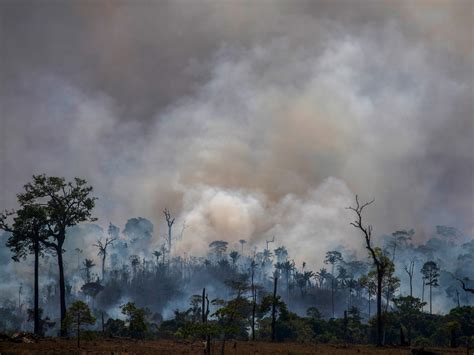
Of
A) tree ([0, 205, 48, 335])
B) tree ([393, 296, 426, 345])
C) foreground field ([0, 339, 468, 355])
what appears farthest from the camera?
tree ([393, 296, 426, 345])

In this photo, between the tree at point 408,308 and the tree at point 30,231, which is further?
the tree at point 408,308

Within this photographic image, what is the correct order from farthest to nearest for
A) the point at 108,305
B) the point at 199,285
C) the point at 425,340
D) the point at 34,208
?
the point at 199,285
the point at 108,305
the point at 425,340
the point at 34,208

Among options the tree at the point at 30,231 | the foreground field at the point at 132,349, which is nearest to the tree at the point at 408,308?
the foreground field at the point at 132,349

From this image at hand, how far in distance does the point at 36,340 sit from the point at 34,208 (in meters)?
18.0

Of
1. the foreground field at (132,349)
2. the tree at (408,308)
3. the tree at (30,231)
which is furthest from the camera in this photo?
the tree at (408,308)

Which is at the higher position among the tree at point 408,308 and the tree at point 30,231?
the tree at point 30,231

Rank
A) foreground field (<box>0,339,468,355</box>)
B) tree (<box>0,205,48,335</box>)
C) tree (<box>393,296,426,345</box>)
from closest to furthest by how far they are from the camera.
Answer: foreground field (<box>0,339,468,355</box>) < tree (<box>0,205,48,335</box>) < tree (<box>393,296,426,345</box>)

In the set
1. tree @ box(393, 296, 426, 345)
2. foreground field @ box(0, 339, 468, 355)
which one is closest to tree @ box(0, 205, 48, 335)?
foreground field @ box(0, 339, 468, 355)

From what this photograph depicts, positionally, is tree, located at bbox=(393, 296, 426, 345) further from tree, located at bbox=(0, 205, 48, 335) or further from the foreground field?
tree, located at bbox=(0, 205, 48, 335)

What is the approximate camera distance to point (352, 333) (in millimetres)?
80688

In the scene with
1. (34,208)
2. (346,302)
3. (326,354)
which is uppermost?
(34,208)

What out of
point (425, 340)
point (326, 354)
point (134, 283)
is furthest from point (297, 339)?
point (134, 283)

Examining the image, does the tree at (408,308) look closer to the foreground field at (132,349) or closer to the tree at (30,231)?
the foreground field at (132,349)

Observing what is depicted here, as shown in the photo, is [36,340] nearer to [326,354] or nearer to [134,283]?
[326,354]
